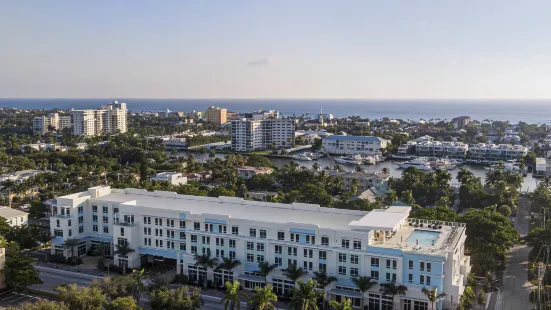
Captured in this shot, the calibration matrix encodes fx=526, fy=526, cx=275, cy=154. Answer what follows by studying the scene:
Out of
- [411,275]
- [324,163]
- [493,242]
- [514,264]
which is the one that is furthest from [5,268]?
[324,163]

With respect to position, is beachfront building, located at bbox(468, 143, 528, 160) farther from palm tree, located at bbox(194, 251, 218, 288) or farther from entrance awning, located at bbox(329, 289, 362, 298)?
palm tree, located at bbox(194, 251, 218, 288)

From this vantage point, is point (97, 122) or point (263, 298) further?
point (97, 122)

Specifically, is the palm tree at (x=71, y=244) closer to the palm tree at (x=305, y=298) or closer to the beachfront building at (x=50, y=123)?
the palm tree at (x=305, y=298)

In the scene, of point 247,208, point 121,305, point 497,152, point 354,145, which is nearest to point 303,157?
point 354,145

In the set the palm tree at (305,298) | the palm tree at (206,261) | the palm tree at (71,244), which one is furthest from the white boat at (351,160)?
the palm tree at (305,298)

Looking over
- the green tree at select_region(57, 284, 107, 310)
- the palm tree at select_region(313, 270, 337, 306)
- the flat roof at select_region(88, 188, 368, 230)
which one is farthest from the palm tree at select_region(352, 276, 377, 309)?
the green tree at select_region(57, 284, 107, 310)

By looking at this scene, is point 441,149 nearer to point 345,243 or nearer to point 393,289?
point 345,243

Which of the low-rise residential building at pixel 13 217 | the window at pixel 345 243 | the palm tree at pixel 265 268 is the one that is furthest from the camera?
the low-rise residential building at pixel 13 217
